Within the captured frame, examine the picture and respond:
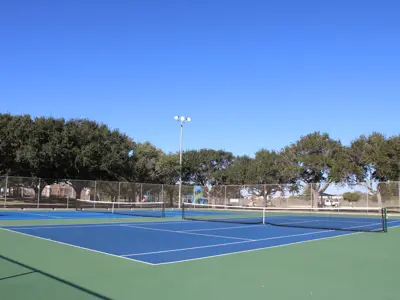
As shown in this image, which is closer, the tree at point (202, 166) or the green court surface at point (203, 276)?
the green court surface at point (203, 276)

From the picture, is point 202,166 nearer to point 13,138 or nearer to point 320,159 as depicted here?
point 320,159

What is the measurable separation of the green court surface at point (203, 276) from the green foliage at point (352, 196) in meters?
24.9

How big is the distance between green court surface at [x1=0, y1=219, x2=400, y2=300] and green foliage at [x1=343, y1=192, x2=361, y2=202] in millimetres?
24912

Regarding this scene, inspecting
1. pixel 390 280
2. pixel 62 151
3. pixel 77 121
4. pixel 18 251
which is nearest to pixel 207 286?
pixel 390 280

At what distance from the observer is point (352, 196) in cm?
3409

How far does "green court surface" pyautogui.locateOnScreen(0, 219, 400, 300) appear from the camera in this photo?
5.51m

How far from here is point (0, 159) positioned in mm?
35188

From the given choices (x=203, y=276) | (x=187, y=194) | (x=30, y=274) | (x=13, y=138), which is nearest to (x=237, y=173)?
(x=187, y=194)

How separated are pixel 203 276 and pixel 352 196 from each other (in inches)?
1204

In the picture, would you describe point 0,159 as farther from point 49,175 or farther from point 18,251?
point 18,251

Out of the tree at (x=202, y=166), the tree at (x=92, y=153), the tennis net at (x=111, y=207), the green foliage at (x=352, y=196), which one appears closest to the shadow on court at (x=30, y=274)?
the tennis net at (x=111, y=207)

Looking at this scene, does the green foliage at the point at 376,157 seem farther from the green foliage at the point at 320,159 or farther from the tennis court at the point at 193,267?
the tennis court at the point at 193,267

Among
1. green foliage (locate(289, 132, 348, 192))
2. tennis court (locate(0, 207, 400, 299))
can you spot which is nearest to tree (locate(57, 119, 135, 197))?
green foliage (locate(289, 132, 348, 192))

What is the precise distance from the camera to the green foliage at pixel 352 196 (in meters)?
33.3
